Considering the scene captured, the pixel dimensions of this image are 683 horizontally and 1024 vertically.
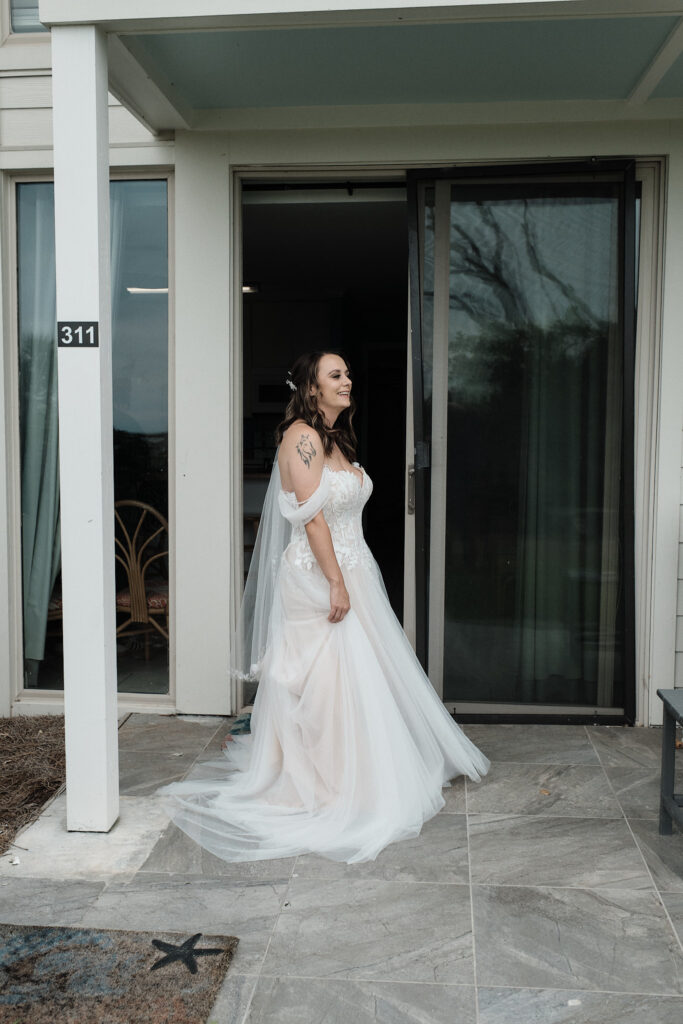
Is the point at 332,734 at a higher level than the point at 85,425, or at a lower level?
lower

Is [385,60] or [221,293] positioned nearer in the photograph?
[385,60]

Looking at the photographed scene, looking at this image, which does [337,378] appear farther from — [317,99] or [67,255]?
[317,99]

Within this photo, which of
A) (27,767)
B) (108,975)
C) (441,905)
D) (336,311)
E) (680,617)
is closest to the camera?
(108,975)

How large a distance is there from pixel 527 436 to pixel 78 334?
2246mm

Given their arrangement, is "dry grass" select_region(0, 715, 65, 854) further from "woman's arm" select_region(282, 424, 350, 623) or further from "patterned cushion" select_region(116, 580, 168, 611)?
"woman's arm" select_region(282, 424, 350, 623)

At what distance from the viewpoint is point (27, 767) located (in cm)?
384

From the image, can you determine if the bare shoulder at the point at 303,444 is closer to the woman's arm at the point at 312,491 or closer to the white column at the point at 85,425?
the woman's arm at the point at 312,491

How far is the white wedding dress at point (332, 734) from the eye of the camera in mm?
3197

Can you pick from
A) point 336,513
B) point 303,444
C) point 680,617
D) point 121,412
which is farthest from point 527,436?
point 121,412

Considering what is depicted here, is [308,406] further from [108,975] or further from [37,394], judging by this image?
[108,975]

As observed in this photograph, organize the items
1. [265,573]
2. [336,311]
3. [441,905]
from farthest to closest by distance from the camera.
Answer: [336,311], [265,573], [441,905]

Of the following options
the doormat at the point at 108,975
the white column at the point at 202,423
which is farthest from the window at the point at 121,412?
the doormat at the point at 108,975

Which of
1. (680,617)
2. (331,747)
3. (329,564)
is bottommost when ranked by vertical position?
(331,747)

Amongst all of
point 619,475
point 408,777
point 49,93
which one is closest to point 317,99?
point 49,93
